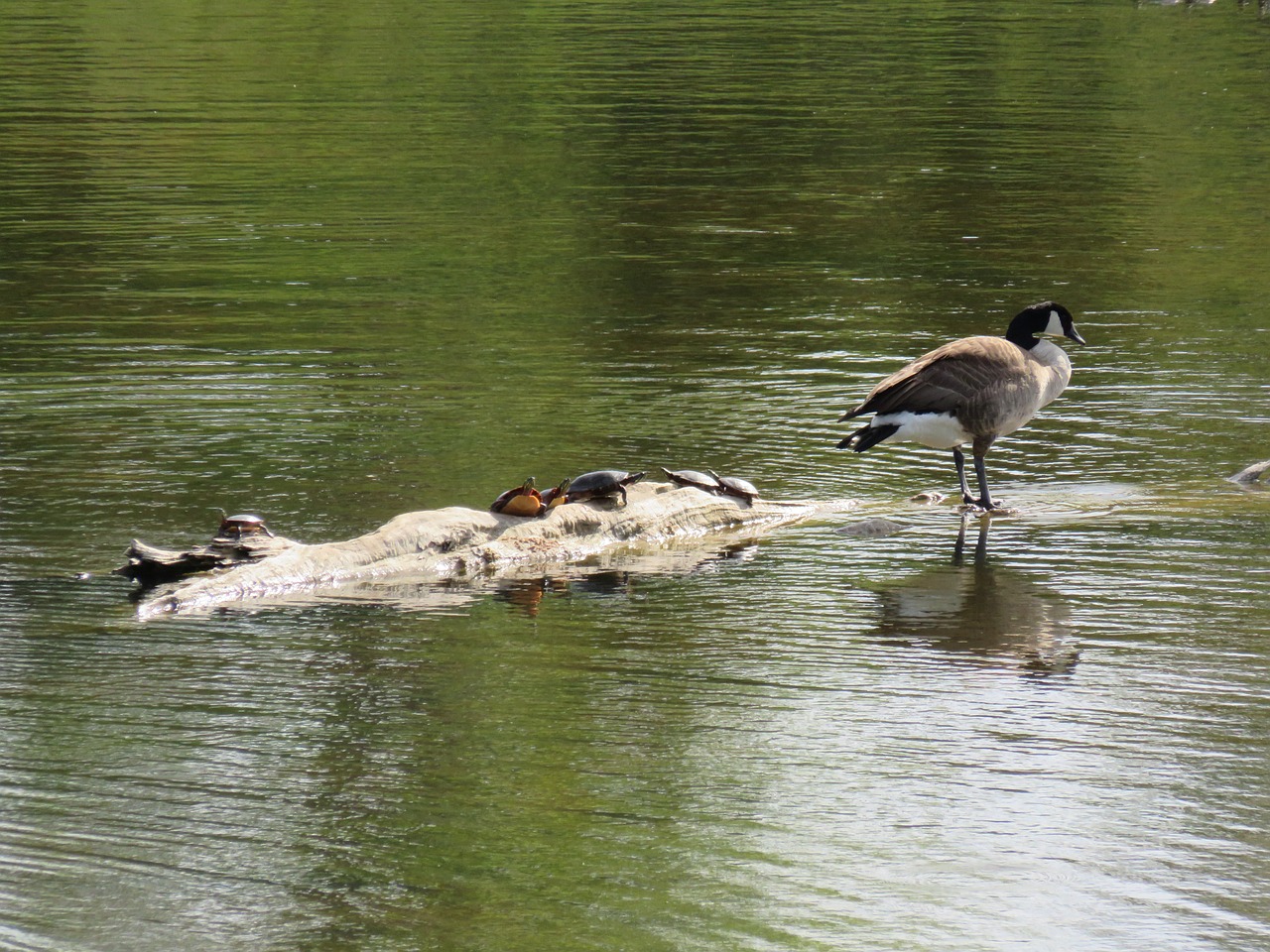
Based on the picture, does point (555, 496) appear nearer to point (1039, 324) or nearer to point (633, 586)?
point (633, 586)

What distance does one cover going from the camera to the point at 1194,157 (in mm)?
27578

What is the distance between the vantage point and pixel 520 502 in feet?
31.9

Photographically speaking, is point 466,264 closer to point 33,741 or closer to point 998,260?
point 998,260

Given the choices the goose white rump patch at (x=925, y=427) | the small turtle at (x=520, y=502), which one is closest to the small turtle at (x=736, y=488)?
the goose white rump patch at (x=925, y=427)

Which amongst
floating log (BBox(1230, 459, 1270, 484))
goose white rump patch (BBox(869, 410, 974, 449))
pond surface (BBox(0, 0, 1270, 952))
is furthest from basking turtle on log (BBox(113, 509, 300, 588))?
floating log (BBox(1230, 459, 1270, 484))

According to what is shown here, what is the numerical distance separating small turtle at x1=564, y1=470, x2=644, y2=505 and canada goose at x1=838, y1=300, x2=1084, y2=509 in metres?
1.50

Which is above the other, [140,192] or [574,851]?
[140,192]

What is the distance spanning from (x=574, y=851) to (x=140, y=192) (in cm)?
1992

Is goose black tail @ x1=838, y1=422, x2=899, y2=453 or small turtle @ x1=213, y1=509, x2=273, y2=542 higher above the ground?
goose black tail @ x1=838, y1=422, x2=899, y2=453

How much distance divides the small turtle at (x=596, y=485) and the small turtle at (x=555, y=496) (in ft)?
0.21

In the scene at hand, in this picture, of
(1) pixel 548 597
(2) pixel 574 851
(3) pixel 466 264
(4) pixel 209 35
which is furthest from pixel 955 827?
(4) pixel 209 35

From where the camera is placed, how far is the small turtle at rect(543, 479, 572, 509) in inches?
390

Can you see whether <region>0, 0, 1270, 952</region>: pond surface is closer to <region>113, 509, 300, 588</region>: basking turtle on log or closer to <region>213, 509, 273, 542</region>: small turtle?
<region>113, 509, 300, 588</region>: basking turtle on log

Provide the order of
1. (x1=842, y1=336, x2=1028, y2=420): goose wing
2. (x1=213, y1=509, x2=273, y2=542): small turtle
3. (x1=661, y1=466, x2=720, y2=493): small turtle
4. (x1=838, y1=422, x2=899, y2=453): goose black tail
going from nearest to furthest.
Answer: (x1=213, y1=509, x2=273, y2=542): small turtle, (x1=661, y1=466, x2=720, y2=493): small turtle, (x1=842, y1=336, x2=1028, y2=420): goose wing, (x1=838, y1=422, x2=899, y2=453): goose black tail
